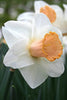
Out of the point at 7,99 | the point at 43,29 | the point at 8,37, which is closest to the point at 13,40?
the point at 8,37

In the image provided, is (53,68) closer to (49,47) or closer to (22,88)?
(49,47)

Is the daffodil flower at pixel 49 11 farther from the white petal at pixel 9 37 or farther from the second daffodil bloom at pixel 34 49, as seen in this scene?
the white petal at pixel 9 37

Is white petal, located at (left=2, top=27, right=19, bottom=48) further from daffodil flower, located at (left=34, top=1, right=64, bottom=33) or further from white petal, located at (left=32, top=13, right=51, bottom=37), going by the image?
daffodil flower, located at (left=34, top=1, right=64, bottom=33)

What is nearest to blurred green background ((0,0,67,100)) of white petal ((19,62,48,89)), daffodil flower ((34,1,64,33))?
white petal ((19,62,48,89))

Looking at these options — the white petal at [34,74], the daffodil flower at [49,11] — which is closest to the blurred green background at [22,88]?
the white petal at [34,74]

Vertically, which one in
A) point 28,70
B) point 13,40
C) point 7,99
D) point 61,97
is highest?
Answer: point 13,40

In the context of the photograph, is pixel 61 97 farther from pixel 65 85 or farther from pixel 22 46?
pixel 22 46

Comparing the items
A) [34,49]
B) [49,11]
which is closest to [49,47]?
[34,49]
